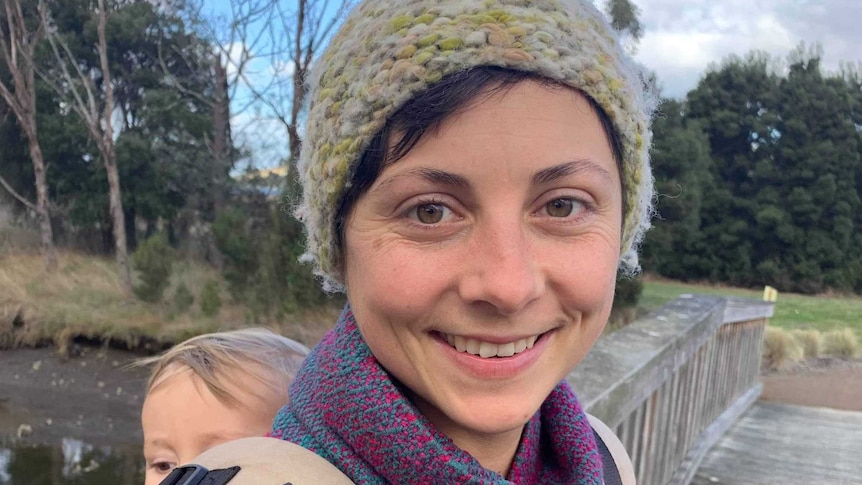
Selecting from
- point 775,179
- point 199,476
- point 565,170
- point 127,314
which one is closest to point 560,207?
point 565,170

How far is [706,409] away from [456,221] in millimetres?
3985

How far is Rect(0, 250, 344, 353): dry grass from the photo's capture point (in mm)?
10820

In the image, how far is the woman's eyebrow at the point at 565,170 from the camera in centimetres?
96

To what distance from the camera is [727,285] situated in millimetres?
17672

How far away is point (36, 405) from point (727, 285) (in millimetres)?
15561

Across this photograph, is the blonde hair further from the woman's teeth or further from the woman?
the woman's teeth

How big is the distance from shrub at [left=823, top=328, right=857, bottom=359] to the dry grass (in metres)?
7.28

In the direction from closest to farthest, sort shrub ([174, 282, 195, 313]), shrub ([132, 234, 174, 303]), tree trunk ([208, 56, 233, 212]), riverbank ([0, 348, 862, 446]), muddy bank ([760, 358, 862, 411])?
muddy bank ([760, 358, 862, 411]), riverbank ([0, 348, 862, 446]), shrub ([174, 282, 195, 313]), shrub ([132, 234, 174, 303]), tree trunk ([208, 56, 233, 212])

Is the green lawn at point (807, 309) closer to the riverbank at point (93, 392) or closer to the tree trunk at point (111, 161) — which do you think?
the riverbank at point (93, 392)

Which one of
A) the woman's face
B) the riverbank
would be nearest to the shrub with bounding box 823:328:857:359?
the riverbank

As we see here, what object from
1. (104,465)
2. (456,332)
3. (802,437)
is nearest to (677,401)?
(802,437)

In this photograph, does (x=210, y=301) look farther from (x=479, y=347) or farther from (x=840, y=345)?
(x=479, y=347)

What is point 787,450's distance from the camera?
4676mm

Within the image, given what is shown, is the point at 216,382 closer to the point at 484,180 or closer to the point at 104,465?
the point at 484,180
